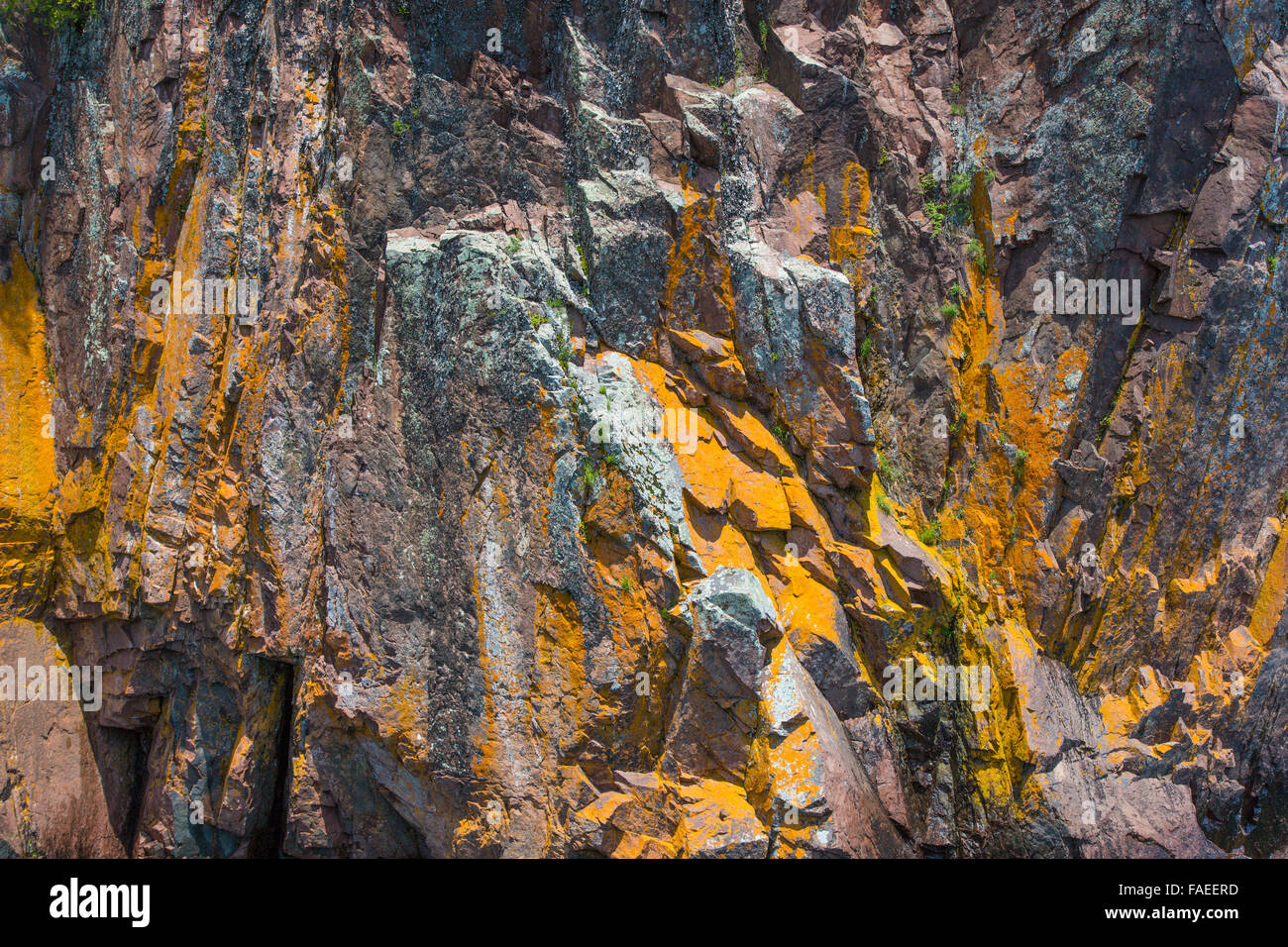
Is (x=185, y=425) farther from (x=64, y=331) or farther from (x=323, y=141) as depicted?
(x=323, y=141)

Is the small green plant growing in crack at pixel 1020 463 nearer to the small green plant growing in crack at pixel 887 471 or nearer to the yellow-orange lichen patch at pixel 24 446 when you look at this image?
the small green plant growing in crack at pixel 887 471

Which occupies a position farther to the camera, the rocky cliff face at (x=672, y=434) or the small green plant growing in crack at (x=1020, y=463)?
the small green plant growing in crack at (x=1020, y=463)

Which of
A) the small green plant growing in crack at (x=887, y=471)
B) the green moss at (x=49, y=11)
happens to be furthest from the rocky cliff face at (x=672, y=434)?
the green moss at (x=49, y=11)

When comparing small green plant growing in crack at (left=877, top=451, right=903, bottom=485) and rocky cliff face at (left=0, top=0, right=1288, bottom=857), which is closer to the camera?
rocky cliff face at (left=0, top=0, right=1288, bottom=857)

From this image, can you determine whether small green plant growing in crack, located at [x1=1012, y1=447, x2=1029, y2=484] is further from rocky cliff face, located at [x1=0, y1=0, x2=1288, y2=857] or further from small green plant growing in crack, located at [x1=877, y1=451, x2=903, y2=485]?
small green plant growing in crack, located at [x1=877, y1=451, x2=903, y2=485]

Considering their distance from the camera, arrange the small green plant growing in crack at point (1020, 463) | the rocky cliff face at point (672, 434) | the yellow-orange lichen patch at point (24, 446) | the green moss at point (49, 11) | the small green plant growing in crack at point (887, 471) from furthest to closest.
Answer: the green moss at point (49, 11) → the yellow-orange lichen patch at point (24, 446) → the small green plant growing in crack at point (887, 471) → the small green plant growing in crack at point (1020, 463) → the rocky cliff face at point (672, 434)

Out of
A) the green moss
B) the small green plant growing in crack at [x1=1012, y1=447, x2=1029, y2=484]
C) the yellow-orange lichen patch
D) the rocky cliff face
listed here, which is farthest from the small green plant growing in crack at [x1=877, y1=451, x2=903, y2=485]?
the green moss

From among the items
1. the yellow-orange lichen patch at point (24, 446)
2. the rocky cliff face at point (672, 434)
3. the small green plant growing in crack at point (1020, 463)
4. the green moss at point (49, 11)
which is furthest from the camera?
the green moss at point (49, 11)

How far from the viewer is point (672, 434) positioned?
936 centimetres

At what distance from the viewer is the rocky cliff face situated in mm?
8797

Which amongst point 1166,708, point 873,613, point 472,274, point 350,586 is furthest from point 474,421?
point 1166,708

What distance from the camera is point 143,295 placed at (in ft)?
37.1

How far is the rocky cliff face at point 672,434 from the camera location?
346 inches

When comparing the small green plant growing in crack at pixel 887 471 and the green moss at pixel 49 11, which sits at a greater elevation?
the green moss at pixel 49 11
